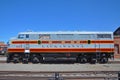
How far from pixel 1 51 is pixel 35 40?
87.8 ft

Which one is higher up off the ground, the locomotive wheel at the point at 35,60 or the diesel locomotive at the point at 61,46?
the diesel locomotive at the point at 61,46

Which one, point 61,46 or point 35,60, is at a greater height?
point 61,46

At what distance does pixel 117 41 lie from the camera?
142 ft

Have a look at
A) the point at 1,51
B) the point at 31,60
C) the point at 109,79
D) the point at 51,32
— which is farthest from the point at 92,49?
the point at 1,51

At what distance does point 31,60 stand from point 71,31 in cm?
641

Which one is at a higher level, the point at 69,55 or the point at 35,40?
the point at 35,40

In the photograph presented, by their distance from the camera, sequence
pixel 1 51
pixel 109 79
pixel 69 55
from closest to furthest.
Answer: pixel 109 79, pixel 69 55, pixel 1 51

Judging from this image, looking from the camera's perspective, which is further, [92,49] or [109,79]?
[92,49]

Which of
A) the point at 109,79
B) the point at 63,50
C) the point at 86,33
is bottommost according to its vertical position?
the point at 109,79

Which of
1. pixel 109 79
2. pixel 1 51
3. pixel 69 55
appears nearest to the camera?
pixel 109 79

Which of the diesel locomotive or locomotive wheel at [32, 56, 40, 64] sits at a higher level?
the diesel locomotive

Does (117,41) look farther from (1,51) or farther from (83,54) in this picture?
(1,51)

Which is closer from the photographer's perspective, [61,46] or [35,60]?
[35,60]

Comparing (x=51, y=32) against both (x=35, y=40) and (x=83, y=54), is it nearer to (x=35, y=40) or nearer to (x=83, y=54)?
(x=35, y=40)
